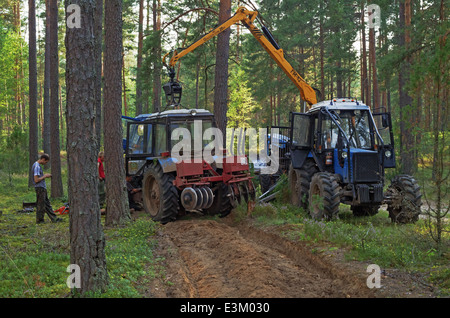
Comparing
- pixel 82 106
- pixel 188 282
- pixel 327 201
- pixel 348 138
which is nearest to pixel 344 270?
pixel 188 282

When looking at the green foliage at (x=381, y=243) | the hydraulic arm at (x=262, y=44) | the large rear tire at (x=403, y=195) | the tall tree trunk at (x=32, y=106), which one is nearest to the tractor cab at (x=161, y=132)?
the hydraulic arm at (x=262, y=44)

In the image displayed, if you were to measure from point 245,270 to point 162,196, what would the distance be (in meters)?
4.87

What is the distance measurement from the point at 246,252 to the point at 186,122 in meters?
5.19

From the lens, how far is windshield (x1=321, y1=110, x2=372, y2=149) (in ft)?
36.3

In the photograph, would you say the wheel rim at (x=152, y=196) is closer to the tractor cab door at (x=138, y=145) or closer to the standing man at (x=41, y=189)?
the tractor cab door at (x=138, y=145)

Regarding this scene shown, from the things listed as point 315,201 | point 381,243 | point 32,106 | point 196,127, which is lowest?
point 381,243

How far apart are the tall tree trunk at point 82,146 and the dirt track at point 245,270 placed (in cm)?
110

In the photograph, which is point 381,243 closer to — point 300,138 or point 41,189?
point 300,138

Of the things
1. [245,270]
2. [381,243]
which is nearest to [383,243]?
[381,243]

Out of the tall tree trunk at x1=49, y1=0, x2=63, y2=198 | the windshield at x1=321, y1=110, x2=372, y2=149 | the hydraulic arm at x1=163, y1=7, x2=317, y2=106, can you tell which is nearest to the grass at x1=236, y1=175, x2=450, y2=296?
the windshield at x1=321, y1=110, x2=372, y2=149

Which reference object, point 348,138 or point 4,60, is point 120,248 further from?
point 4,60

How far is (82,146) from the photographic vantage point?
509 cm

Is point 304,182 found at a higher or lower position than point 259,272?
higher

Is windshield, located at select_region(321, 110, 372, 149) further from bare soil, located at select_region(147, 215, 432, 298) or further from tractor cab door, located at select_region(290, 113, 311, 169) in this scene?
bare soil, located at select_region(147, 215, 432, 298)
